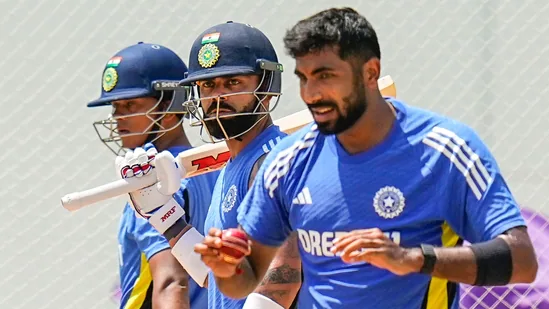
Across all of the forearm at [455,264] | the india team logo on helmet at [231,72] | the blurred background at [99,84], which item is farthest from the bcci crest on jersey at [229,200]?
the blurred background at [99,84]

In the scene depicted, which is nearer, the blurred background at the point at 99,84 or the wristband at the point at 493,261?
the wristband at the point at 493,261

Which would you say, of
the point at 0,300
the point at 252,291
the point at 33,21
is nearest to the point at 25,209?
the point at 0,300

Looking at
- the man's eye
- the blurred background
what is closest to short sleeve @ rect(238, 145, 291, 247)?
the man's eye

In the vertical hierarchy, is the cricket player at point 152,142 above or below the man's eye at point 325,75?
below

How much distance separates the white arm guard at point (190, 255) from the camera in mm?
3771

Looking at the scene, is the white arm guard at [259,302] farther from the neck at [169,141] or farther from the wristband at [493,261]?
the neck at [169,141]

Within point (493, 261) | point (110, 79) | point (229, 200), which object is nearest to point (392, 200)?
point (493, 261)

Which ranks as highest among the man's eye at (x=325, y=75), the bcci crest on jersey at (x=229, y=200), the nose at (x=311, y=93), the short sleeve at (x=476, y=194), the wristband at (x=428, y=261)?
the man's eye at (x=325, y=75)

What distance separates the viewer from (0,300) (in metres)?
5.95

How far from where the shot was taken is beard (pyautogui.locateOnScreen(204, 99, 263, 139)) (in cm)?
369

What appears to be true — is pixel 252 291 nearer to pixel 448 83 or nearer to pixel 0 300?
pixel 448 83

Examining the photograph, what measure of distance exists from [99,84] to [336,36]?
11.0ft

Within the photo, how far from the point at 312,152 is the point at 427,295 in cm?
47

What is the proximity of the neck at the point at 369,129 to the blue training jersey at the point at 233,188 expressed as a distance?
704 mm
